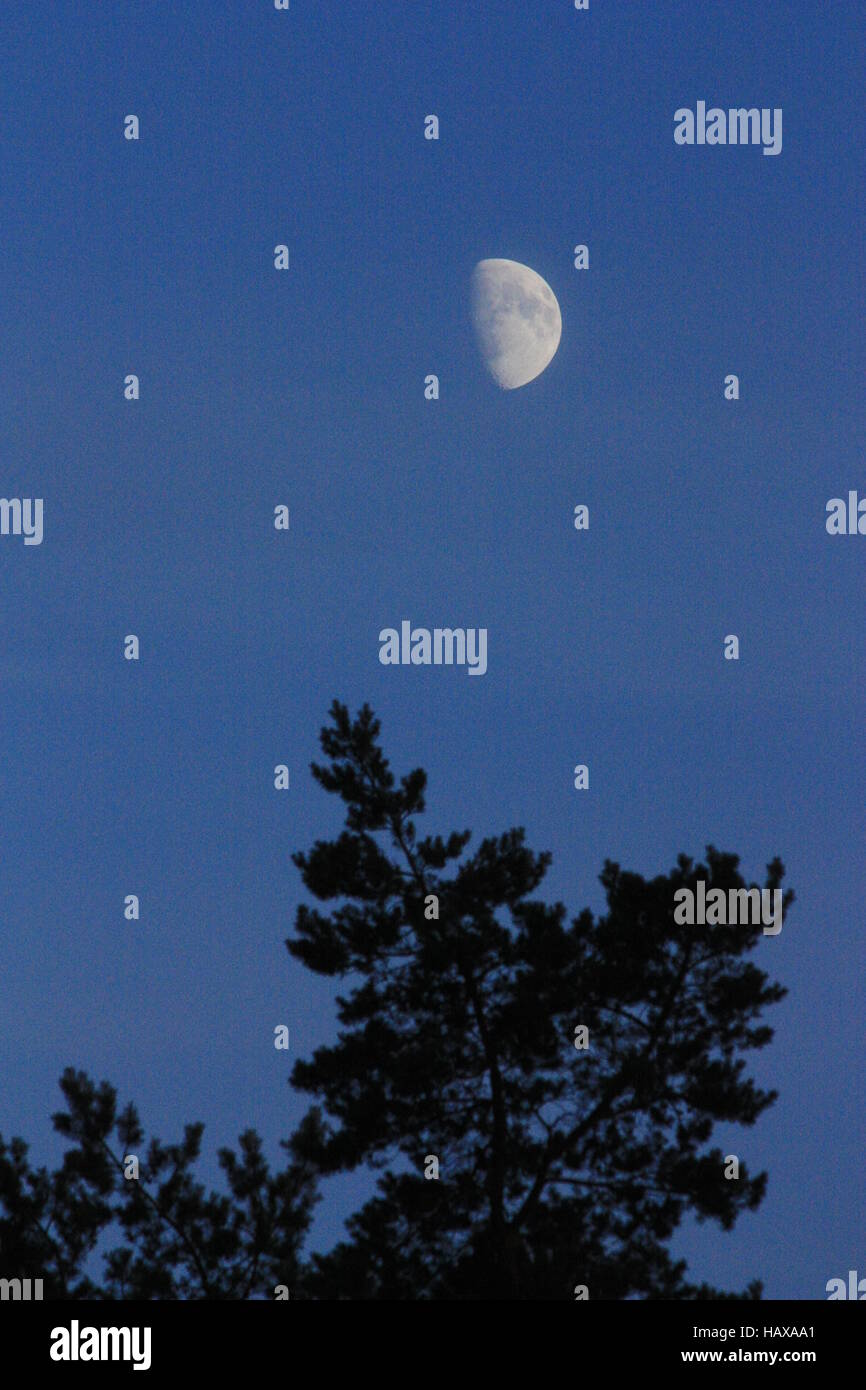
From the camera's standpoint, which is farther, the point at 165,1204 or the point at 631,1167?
the point at 165,1204

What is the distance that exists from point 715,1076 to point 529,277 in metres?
14.1

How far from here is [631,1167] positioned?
2025 centimetres

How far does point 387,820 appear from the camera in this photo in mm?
22250

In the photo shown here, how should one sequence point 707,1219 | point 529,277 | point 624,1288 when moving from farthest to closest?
1. point 529,277
2. point 707,1219
3. point 624,1288

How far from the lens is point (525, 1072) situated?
20.4 m

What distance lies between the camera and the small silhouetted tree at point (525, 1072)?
19859 mm

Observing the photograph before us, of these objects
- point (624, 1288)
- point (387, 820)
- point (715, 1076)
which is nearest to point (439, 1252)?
point (624, 1288)

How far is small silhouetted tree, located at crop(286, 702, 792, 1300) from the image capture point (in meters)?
19.9

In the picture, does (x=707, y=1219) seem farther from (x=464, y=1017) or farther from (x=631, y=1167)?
(x=464, y=1017)

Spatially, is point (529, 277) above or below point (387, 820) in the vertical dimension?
above
